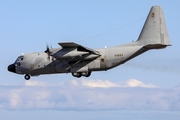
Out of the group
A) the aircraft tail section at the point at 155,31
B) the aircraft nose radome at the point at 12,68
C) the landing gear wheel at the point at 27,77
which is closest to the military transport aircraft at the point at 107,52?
the aircraft tail section at the point at 155,31

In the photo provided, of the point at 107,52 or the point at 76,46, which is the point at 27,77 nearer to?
the point at 76,46

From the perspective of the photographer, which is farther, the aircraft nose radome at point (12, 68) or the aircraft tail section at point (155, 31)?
the aircraft nose radome at point (12, 68)

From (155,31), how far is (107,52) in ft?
18.8

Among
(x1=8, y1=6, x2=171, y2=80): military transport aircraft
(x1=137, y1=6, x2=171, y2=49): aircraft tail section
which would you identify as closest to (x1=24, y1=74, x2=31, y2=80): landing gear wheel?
(x1=8, y1=6, x2=171, y2=80): military transport aircraft

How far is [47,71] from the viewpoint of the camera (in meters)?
76.1

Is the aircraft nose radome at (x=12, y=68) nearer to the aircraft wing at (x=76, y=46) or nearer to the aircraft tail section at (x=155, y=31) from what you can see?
the aircraft wing at (x=76, y=46)

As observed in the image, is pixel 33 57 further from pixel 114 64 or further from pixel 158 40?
pixel 158 40

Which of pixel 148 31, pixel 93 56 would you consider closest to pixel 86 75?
pixel 93 56

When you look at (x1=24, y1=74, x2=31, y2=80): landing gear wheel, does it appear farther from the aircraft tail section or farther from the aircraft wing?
the aircraft tail section

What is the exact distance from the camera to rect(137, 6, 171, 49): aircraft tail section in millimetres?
72938

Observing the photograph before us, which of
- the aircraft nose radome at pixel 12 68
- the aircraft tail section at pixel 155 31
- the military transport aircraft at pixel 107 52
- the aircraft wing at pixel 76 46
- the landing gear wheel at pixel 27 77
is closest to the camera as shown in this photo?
the aircraft wing at pixel 76 46

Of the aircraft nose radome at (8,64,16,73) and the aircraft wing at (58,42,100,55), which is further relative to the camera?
the aircraft nose radome at (8,64,16,73)

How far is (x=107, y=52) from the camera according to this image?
73188mm

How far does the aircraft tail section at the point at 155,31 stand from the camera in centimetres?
7294
